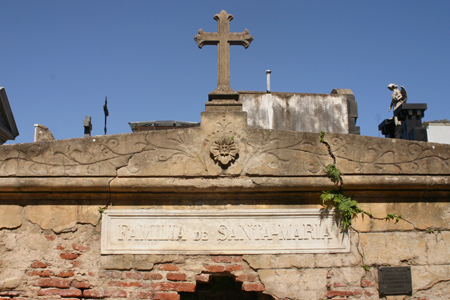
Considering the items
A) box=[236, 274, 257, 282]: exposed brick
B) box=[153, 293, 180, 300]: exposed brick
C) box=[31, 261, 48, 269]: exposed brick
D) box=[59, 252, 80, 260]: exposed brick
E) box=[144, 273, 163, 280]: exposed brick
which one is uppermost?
box=[59, 252, 80, 260]: exposed brick

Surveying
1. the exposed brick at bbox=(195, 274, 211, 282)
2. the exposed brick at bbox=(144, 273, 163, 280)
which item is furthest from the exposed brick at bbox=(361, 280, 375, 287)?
the exposed brick at bbox=(144, 273, 163, 280)

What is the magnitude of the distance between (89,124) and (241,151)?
7454 millimetres

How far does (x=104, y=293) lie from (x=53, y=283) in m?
0.55

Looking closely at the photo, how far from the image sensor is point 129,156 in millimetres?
4438

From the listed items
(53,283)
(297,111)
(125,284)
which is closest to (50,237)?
(53,283)

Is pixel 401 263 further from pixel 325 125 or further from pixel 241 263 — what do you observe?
pixel 325 125

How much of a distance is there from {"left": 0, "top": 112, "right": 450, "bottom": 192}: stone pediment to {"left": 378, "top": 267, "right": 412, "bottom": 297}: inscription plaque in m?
0.89

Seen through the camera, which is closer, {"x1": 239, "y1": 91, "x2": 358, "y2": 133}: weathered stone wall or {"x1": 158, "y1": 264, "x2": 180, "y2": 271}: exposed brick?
{"x1": 158, "y1": 264, "x2": 180, "y2": 271}: exposed brick

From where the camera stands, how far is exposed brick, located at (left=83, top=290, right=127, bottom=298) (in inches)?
168

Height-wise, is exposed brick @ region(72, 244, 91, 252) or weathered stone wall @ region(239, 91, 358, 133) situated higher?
weathered stone wall @ region(239, 91, 358, 133)

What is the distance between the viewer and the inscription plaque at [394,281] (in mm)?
4359

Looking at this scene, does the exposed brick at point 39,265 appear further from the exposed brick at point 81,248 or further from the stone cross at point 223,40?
the stone cross at point 223,40

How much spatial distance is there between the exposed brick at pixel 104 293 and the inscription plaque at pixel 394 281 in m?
2.70

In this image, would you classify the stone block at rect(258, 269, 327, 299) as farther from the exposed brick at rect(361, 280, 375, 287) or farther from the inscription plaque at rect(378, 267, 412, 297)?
the inscription plaque at rect(378, 267, 412, 297)
